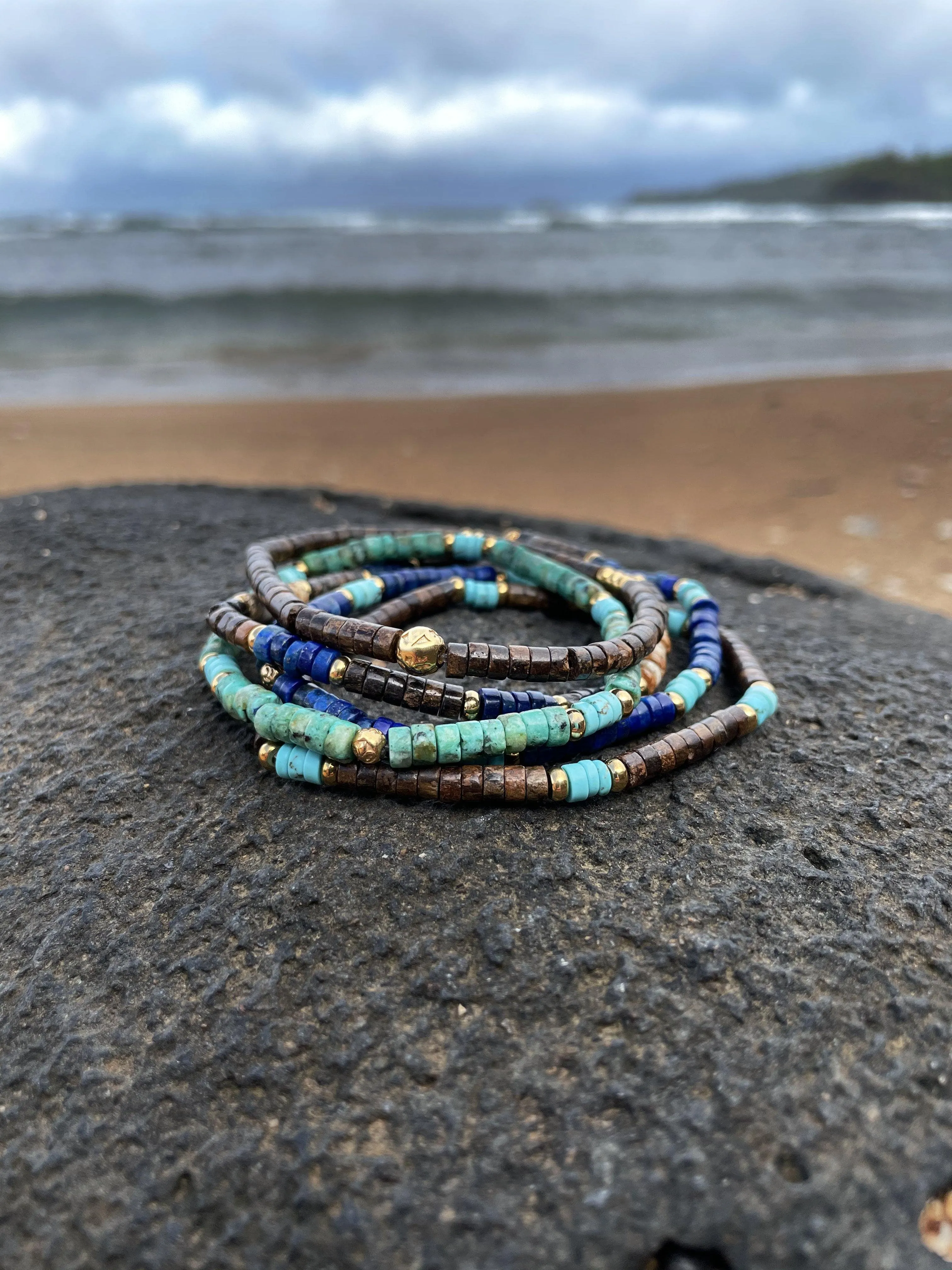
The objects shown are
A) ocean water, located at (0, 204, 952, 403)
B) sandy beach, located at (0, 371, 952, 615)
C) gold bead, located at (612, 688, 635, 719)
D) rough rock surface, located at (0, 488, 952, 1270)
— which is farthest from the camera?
ocean water, located at (0, 204, 952, 403)

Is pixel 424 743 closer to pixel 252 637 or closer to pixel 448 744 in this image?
pixel 448 744

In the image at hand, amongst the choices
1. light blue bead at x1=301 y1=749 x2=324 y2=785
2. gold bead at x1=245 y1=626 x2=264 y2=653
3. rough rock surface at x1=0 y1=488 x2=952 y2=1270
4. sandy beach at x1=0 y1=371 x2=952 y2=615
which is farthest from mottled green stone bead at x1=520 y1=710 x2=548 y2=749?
sandy beach at x1=0 y1=371 x2=952 y2=615

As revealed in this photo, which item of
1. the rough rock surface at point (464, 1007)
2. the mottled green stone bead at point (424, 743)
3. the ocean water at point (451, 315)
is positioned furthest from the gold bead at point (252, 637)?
the ocean water at point (451, 315)

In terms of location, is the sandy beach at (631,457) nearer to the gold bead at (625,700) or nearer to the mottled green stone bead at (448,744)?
the gold bead at (625,700)

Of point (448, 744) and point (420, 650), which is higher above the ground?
point (420, 650)

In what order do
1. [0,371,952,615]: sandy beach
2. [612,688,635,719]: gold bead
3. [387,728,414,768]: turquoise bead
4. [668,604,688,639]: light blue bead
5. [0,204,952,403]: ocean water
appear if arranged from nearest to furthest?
[387,728,414,768]: turquoise bead < [612,688,635,719]: gold bead < [668,604,688,639]: light blue bead < [0,371,952,615]: sandy beach < [0,204,952,403]: ocean water

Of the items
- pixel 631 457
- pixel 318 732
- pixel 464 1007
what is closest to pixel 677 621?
pixel 318 732

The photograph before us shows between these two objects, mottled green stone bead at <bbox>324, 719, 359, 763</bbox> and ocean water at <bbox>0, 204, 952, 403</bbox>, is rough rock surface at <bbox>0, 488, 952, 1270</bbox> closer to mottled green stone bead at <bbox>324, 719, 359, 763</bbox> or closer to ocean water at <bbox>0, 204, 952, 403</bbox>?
mottled green stone bead at <bbox>324, 719, 359, 763</bbox>
